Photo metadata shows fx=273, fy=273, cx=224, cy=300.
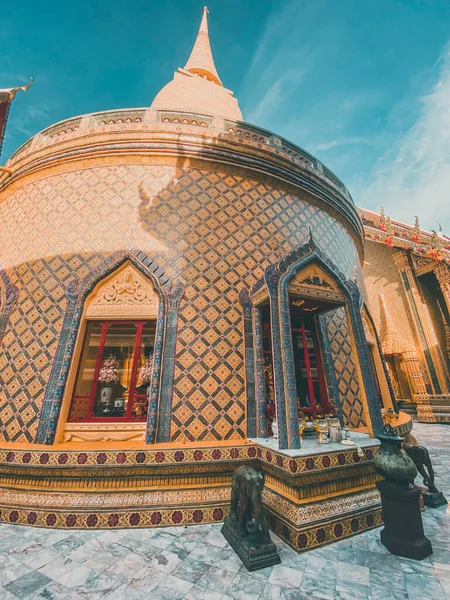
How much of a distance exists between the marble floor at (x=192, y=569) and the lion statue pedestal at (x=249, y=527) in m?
0.08

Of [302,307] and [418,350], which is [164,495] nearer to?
[302,307]

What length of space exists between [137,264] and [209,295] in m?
1.43

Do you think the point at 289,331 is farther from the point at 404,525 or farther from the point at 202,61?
the point at 202,61

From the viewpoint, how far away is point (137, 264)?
499cm

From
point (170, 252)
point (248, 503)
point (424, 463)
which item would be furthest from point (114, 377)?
point (424, 463)

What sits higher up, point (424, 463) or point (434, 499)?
point (424, 463)

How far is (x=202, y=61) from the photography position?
531 inches

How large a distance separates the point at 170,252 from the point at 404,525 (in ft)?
16.2

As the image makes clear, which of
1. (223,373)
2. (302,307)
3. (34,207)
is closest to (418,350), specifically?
(302,307)

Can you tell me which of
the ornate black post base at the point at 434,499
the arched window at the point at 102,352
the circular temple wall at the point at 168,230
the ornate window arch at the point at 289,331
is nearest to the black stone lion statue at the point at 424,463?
the ornate black post base at the point at 434,499

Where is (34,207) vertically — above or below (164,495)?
above

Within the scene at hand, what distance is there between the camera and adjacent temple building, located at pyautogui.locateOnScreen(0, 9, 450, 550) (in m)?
3.65

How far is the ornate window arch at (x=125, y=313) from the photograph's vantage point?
425 centimetres

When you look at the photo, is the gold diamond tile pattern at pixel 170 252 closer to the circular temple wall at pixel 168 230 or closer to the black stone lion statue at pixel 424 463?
the circular temple wall at pixel 168 230
